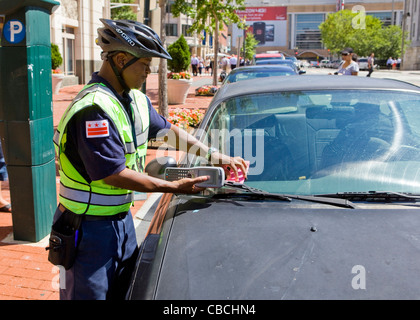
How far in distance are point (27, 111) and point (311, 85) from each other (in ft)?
8.17

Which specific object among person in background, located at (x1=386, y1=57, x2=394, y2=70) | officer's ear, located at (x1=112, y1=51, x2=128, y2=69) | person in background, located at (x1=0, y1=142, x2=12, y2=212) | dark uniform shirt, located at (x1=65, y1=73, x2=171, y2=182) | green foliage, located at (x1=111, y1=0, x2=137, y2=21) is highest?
green foliage, located at (x1=111, y1=0, x2=137, y2=21)

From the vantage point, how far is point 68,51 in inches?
923

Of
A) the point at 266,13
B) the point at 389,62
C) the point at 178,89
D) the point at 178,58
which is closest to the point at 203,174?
the point at 178,89

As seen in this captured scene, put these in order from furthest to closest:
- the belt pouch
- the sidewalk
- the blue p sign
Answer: the blue p sign, the sidewalk, the belt pouch

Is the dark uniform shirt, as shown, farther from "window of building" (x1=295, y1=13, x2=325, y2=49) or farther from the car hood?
"window of building" (x1=295, y1=13, x2=325, y2=49)

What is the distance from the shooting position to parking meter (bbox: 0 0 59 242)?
167 inches

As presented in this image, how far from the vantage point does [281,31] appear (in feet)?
421

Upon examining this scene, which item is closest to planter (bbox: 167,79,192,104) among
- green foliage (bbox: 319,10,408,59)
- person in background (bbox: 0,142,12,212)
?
person in background (bbox: 0,142,12,212)

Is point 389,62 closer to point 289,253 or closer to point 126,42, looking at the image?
point 126,42

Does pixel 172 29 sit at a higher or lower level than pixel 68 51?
higher

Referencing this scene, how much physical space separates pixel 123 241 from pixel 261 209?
673 mm

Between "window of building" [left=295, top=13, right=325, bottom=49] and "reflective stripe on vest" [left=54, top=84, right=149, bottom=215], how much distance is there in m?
131

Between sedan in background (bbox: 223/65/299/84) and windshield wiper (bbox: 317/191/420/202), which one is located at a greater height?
sedan in background (bbox: 223/65/299/84)
